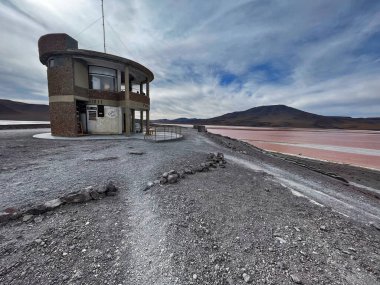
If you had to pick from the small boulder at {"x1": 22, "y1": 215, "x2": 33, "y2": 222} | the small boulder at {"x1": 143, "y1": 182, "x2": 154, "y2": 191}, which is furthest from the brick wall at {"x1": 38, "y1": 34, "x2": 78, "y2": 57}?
the small boulder at {"x1": 22, "y1": 215, "x2": 33, "y2": 222}

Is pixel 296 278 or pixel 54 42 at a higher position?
pixel 54 42

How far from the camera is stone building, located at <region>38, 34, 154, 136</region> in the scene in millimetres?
15789

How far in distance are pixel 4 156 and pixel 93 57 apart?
11.3m

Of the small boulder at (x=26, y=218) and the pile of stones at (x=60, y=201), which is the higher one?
the pile of stones at (x=60, y=201)

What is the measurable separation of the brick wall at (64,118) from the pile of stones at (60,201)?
1422 cm

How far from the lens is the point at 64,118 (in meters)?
16.2

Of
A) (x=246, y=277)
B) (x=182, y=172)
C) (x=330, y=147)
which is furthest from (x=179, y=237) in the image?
(x=330, y=147)

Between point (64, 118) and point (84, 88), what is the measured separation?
3442 mm

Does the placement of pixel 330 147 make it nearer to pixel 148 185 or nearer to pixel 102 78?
pixel 148 185

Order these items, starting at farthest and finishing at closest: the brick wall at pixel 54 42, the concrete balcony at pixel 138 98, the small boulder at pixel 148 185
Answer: the concrete balcony at pixel 138 98
the brick wall at pixel 54 42
the small boulder at pixel 148 185

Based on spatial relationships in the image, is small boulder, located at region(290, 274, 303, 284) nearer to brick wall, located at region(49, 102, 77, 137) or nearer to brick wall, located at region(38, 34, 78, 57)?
brick wall, located at region(49, 102, 77, 137)

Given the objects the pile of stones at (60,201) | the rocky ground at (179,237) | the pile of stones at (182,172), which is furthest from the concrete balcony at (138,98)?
the pile of stones at (60,201)

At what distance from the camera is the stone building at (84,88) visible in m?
15.8

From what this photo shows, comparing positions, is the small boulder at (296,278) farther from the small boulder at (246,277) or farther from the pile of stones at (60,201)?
the pile of stones at (60,201)
